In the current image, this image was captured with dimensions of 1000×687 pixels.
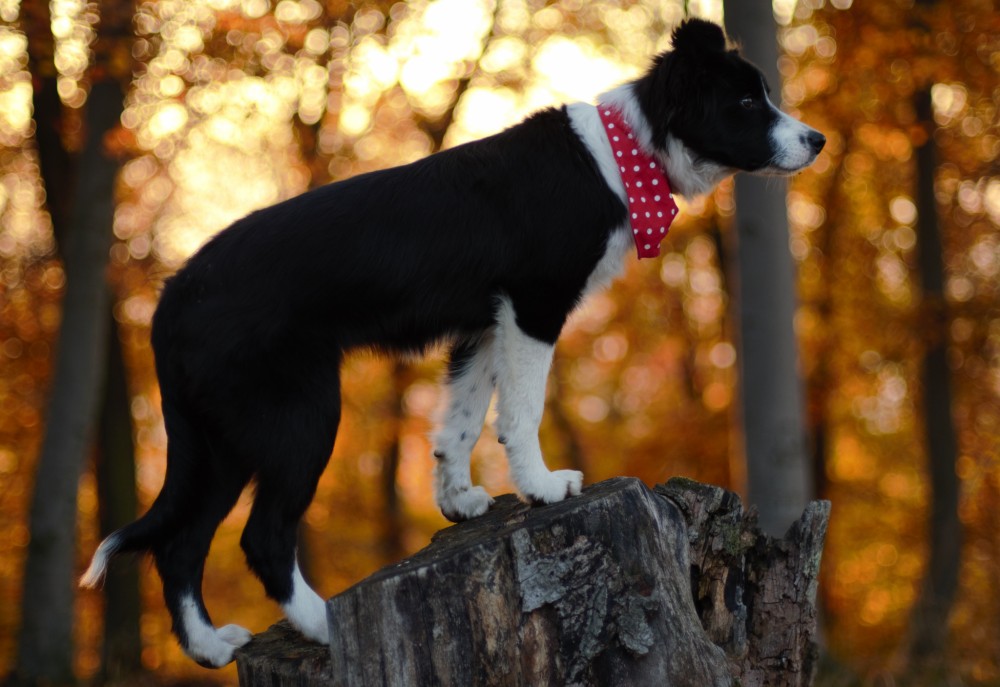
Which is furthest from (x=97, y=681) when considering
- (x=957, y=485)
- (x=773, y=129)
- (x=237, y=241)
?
(x=957, y=485)

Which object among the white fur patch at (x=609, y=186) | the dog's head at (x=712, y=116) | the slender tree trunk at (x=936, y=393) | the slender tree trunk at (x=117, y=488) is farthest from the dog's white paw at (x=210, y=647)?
the slender tree trunk at (x=936, y=393)

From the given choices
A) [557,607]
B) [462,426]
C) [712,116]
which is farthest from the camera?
[462,426]

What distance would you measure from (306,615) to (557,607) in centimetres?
91

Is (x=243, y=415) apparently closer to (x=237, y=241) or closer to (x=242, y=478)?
(x=242, y=478)

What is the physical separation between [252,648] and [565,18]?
1020cm

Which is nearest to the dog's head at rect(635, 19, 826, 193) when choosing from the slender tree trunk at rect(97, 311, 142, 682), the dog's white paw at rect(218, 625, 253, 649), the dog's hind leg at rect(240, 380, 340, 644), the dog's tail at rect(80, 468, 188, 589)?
the dog's hind leg at rect(240, 380, 340, 644)

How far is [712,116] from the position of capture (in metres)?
4.08

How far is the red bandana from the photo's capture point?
3.84 metres

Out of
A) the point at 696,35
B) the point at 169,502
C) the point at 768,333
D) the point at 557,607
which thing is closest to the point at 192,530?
the point at 169,502

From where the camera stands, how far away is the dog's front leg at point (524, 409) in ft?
12.2

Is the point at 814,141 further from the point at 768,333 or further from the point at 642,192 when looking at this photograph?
the point at 768,333

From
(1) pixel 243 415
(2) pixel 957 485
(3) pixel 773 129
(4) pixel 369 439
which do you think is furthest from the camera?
(4) pixel 369 439

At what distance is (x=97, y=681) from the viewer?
7.95m

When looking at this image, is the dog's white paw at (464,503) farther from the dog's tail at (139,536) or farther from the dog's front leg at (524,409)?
the dog's tail at (139,536)
